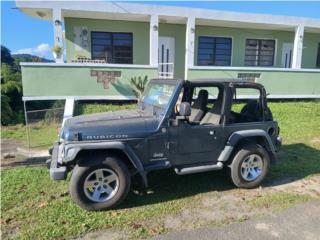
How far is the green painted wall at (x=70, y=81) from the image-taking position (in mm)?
10953

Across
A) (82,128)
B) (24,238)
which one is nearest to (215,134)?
(82,128)

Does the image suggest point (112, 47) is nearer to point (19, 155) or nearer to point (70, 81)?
point (70, 81)

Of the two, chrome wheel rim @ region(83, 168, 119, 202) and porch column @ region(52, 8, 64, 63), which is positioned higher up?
porch column @ region(52, 8, 64, 63)

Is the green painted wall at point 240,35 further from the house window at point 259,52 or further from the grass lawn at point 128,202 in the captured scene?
the grass lawn at point 128,202

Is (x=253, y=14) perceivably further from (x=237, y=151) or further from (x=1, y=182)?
(x=1, y=182)

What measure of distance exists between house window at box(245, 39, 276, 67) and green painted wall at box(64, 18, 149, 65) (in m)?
5.94

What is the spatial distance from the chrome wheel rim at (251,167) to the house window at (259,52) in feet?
40.9

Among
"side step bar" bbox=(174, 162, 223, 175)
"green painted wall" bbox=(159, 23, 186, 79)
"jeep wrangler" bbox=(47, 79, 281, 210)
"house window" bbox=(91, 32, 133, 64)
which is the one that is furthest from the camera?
"green painted wall" bbox=(159, 23, 186, 79)

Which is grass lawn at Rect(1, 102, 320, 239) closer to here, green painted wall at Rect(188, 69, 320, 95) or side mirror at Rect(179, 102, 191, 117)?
side mirror at Rect(179, 102, 191, 117)

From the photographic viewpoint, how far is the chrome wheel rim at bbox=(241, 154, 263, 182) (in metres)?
4.98

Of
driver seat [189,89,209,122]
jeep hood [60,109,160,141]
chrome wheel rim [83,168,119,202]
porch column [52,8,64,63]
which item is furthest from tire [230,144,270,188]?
porch column [52,8,64,63]

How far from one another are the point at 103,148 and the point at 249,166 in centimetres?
259

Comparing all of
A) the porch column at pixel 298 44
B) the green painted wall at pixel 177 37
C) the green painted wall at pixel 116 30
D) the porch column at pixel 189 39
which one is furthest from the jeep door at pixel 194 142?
the porch column at pixel 298 44

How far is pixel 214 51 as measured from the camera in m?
15.7
